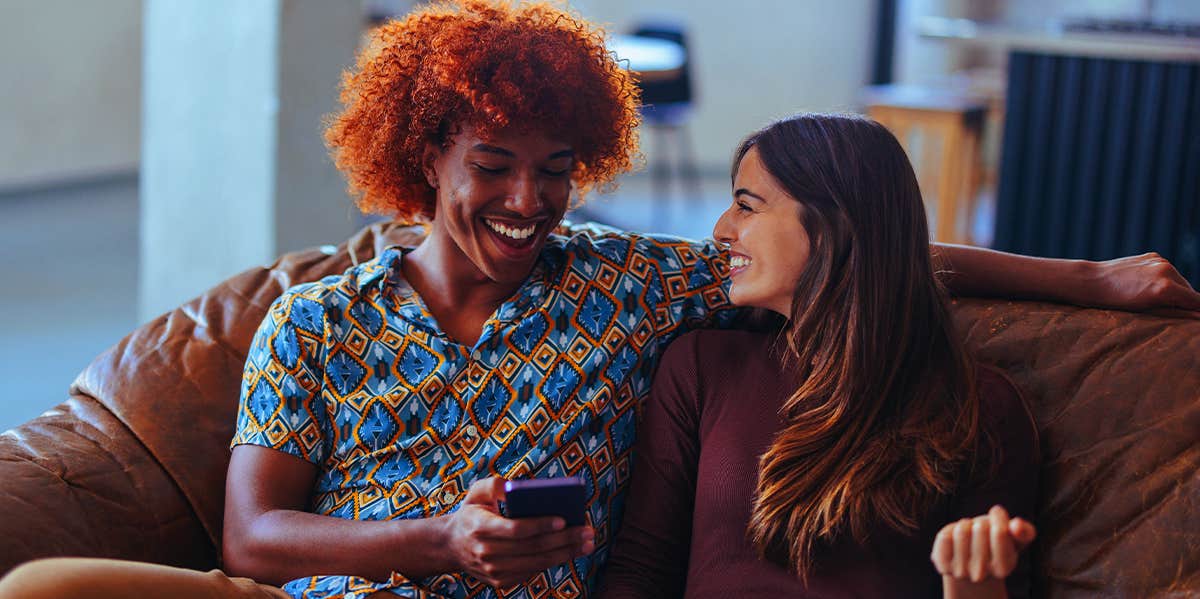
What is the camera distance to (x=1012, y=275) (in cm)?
196

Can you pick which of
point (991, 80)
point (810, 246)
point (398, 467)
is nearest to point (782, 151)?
point (810, 246)

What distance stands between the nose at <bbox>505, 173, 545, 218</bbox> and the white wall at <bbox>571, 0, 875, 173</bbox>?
5.71 m

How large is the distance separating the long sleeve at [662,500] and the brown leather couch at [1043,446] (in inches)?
17.6

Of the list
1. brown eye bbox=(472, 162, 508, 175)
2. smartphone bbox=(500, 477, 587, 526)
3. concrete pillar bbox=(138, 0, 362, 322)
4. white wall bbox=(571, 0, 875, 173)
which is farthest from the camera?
white wall bbox=(571, 0, 875, 173)

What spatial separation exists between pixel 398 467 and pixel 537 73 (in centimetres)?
60

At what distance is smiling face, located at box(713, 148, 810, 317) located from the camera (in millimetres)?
1801

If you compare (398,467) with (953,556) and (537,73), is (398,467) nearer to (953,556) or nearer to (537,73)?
(537,73)

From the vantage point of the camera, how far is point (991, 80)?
6562 mm

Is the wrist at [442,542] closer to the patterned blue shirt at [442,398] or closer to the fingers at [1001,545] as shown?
the patterned blue shirt at [442,398]

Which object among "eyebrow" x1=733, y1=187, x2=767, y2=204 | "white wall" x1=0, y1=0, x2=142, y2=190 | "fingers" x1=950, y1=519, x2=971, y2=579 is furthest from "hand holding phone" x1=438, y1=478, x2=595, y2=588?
"white wall" x1=0, y1=0, x2=142, y2=190

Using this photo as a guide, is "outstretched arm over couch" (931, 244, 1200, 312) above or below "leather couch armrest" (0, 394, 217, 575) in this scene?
above

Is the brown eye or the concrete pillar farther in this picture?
the concrete pillar

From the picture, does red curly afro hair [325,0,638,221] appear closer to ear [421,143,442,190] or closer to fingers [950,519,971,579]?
ear [421,143,442,190]

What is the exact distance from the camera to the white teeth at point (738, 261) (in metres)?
1.86
